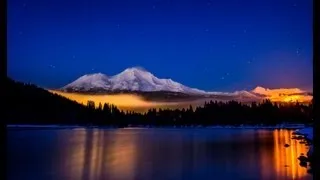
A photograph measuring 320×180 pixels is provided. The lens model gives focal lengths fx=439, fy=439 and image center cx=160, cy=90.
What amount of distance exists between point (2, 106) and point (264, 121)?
85888 mm

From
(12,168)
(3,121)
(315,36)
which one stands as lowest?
(12,168)

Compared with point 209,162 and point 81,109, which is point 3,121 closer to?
point 209,162

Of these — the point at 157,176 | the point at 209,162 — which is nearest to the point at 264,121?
the point at 209,162

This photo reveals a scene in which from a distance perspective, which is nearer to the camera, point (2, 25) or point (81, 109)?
point (2, 25)

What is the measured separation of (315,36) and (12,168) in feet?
48.6

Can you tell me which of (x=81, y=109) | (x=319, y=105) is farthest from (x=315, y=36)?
(x=81, y=109)

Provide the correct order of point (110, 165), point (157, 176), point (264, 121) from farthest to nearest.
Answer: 1. point (264, 121)
2. point (110, 165)
3. point (157, 176)

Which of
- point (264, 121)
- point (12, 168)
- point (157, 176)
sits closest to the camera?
point (157, 176)

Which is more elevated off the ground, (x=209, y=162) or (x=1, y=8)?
(x=1, y=8)

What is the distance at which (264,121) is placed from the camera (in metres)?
86.1

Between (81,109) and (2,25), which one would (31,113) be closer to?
(81,109)

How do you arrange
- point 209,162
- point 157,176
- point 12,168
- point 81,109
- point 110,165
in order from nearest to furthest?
point 157,176 < point 12,168 < point 110,165 < point 209,162 < point 81,109

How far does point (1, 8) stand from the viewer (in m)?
3.24

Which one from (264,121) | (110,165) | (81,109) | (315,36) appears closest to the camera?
(315,36)
